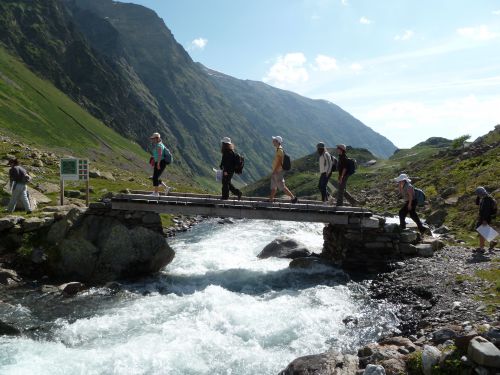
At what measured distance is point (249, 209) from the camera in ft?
80.5

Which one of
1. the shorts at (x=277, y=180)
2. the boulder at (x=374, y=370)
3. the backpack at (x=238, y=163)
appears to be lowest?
the boulder at (x=374, y=370)

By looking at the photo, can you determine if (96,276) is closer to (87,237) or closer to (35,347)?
(87,237)

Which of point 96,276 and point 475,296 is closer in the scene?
point 475,296

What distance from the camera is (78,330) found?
51.4 feet

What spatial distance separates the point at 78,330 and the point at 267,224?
3599 cm

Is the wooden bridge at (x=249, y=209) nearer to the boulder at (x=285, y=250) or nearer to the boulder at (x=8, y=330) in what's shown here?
the boulder at (x=285, y=250)

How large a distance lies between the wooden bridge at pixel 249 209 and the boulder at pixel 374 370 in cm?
1395

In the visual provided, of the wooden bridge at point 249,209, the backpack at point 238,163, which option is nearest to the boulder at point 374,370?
the backpack at point 238,163

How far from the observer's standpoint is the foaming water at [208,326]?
1334 cm

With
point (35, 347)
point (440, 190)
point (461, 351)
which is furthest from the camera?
point (440, 190)

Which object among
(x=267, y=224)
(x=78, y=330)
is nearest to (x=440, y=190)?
(x=267, y=224)

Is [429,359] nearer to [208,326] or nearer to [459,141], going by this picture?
[208,326]

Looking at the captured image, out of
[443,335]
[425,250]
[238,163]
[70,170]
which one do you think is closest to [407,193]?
[425,250]

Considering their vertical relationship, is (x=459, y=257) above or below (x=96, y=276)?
above
